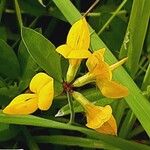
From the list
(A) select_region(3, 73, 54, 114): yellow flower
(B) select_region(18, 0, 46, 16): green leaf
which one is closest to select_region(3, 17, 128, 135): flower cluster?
(A) select_region(3, 73, 54, 114): yellow flower

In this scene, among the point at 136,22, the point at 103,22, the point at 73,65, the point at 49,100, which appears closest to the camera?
the point at 49,100

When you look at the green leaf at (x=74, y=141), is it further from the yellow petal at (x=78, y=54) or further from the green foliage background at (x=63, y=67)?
Result: the yellow petal at (x=78, y=54)

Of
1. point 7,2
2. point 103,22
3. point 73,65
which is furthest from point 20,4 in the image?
point 73,65

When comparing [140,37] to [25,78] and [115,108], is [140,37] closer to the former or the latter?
[115,108]

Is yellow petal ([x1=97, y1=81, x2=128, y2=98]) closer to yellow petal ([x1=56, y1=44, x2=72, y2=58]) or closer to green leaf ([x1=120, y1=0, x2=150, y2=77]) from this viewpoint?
yellow petal ([x1=56, y1=44, x2=72, y2=58])

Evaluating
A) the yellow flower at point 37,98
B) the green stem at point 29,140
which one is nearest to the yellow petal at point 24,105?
the yellow flower at point 37,98

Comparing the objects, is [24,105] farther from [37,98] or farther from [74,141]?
[74,141]

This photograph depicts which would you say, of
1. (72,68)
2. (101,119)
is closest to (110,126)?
(101,119)
